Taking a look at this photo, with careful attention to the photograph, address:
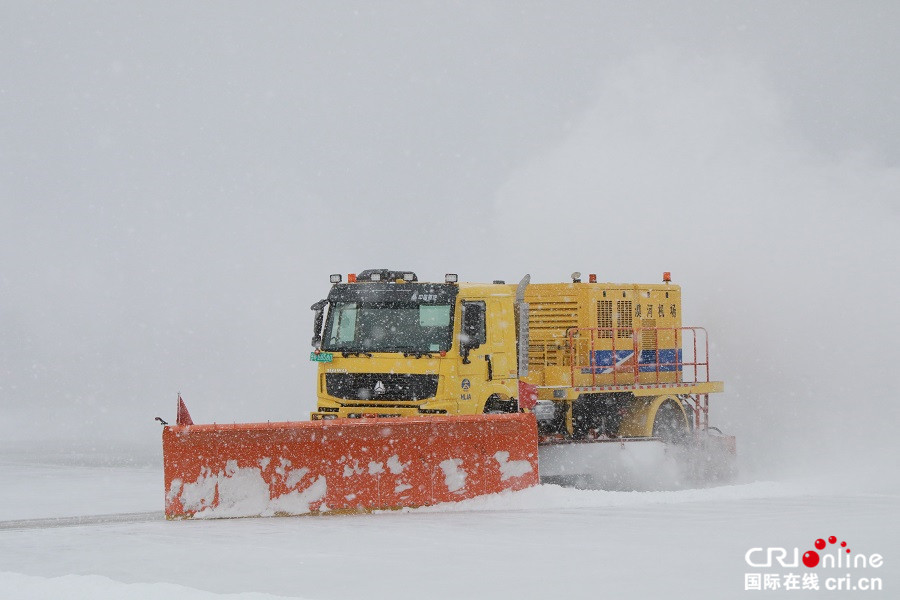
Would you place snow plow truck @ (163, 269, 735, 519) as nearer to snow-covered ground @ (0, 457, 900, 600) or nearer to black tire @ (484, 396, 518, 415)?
black tire @ (484, 396, 518, 415)

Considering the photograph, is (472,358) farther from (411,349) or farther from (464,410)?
(411,349)

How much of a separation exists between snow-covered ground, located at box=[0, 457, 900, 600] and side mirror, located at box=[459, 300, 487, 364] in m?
2.05

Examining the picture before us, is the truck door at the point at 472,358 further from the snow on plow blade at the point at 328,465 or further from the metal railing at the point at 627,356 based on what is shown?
the metal railing at the point at 627,356

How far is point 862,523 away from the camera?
11.1 metres

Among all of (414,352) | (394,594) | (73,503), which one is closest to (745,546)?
(394,594)

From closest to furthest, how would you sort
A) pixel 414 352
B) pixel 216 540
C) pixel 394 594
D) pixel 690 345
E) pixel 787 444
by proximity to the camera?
pixel 394 594 < pixel 216 540 < pixel 414 352 < pixel 787 444 < pixel 690 345

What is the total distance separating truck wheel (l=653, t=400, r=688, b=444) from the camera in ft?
59.2

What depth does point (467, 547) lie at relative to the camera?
10008 mm

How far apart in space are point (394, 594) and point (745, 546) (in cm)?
327

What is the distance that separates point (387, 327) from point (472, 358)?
111cm

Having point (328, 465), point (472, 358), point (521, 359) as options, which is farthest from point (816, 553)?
point (521, 359)

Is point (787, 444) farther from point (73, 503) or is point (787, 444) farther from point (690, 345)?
point (73, 503)

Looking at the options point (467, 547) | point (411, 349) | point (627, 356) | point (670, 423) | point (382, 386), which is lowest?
point (467, 547)

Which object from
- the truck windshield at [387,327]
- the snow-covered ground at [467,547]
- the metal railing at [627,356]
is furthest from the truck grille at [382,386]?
the metal railing at [627,356]
